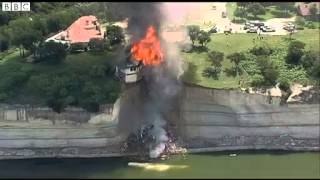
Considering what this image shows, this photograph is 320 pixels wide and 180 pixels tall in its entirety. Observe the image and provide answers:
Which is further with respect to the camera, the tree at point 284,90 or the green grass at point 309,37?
the green grass at point 309,37

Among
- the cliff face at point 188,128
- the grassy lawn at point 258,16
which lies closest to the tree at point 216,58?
the cliff face at point 188,128

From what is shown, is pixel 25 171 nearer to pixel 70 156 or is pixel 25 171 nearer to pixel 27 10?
pixel 70 156

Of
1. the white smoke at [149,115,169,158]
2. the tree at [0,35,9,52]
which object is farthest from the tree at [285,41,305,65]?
the tree at [0,35,9,52]

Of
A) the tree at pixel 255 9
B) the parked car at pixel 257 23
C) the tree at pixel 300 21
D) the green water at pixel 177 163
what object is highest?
the tree at pixel 255 9

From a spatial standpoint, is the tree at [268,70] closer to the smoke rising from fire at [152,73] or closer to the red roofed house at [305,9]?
the smoke rising from fire at [152,73]

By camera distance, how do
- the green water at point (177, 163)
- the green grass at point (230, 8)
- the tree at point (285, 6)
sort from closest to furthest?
the green water at point (177, 163) < the green grass at point (230, 8) < the tree at point (285, 6)

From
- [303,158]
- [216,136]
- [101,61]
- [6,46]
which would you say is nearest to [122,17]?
[101,61]

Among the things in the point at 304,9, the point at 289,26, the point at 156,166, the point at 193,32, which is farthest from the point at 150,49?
the point at 304,9

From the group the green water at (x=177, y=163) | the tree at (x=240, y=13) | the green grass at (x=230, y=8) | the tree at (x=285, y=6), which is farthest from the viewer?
the tree at (x=285, y=6)
